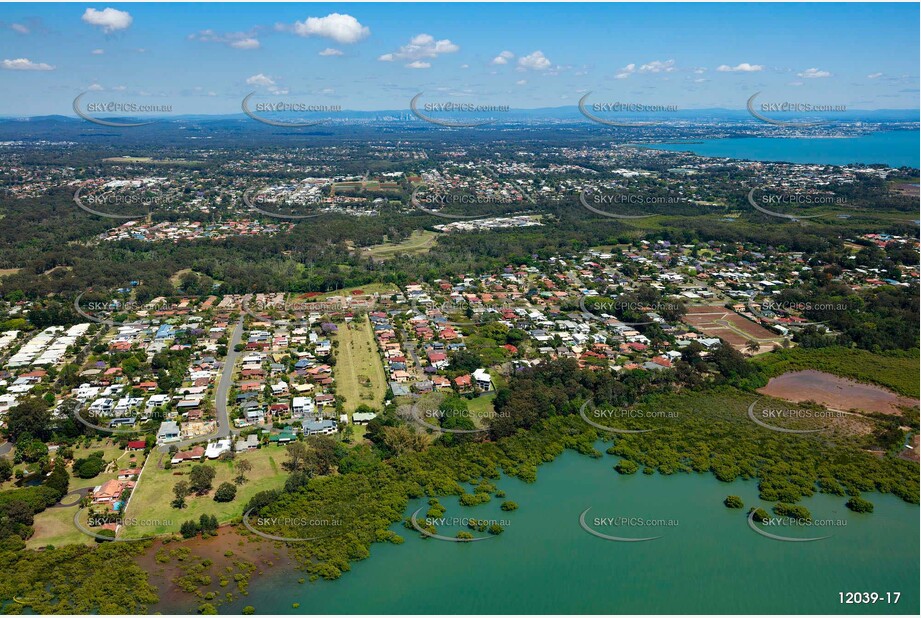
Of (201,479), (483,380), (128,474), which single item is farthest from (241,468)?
(483,380)

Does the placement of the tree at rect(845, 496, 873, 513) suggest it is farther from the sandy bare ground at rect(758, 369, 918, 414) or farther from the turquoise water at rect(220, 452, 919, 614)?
the sandy bare ground at rect(758, 369, 918, 414)

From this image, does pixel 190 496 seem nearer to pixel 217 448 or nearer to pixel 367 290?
pixel 217 448

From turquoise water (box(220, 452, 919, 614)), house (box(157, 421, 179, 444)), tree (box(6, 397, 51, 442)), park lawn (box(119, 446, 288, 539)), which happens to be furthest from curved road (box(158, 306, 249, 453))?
turquoise water (box(220, 452, 919, 614))

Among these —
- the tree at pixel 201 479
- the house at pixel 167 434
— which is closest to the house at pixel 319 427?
the tree at pixel 201 479

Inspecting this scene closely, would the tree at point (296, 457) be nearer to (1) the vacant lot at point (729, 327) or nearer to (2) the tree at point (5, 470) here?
(2) the tree at point (5, 470)

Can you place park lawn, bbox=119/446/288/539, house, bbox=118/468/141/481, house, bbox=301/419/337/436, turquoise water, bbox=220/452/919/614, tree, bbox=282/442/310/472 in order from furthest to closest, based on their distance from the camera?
1. house, bbox=301/419/337/436
2. tree, bbox=282/442/310/472
3. house, bbox=118/468/141/481
4. park lawn, bbox=119/446/288/539
5. turquoise water, bbox=220/452/919/614

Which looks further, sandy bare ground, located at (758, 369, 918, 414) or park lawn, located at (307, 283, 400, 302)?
park lawn, located at (307, 283, 400, 302)
